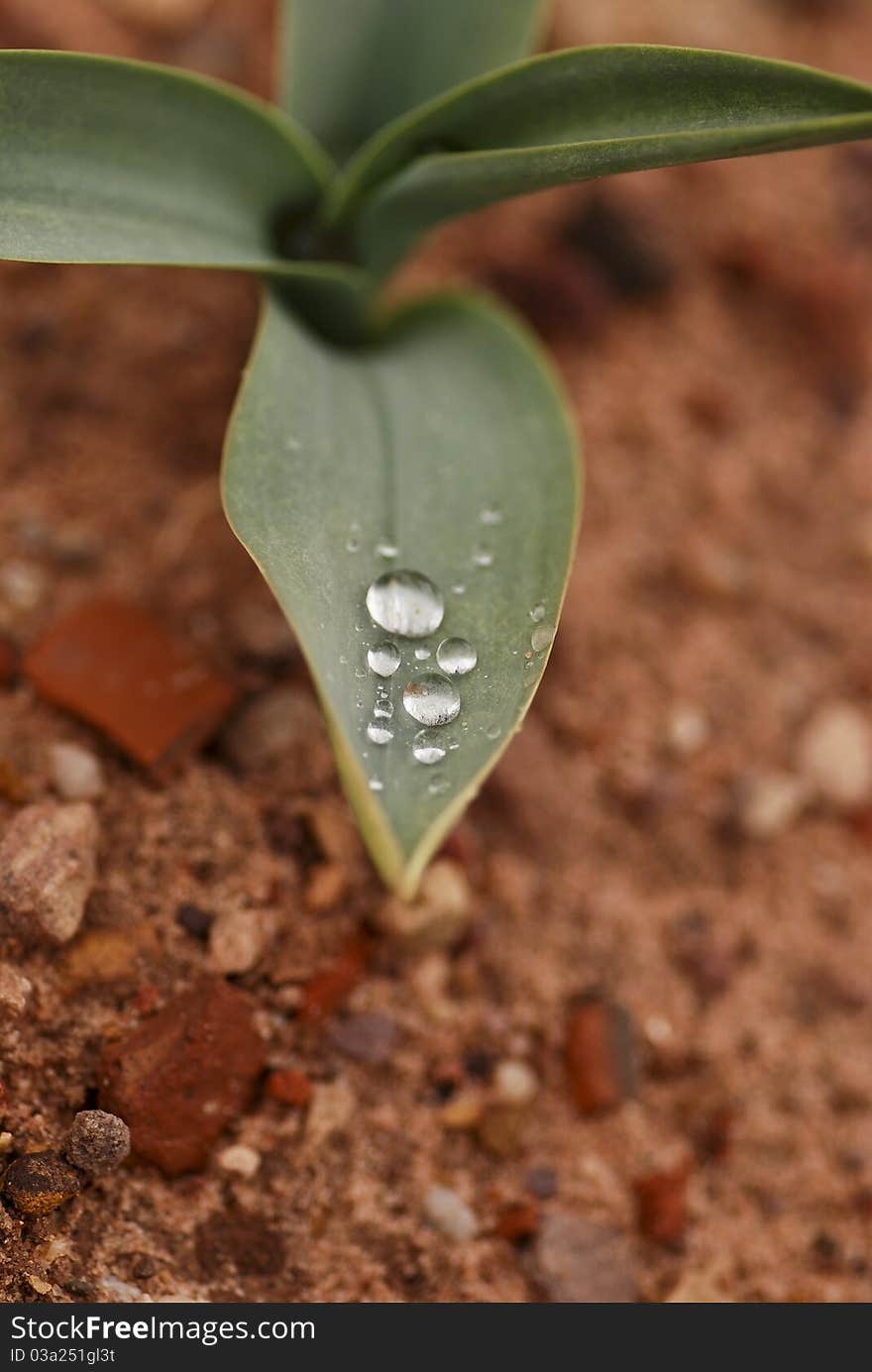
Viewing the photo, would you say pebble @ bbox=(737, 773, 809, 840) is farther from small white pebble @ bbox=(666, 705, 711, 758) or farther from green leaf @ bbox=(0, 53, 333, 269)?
green leaf @ bbox=(0, 53, 333, 269)

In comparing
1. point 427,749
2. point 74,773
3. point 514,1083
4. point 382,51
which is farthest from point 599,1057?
point 382,51

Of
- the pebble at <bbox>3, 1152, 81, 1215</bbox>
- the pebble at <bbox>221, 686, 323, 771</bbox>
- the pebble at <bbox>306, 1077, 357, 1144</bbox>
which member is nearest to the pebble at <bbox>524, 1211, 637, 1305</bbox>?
the pebble at <bbox>306, 1077, 357, 1144</bbox>

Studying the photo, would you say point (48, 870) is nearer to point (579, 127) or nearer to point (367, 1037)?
point (367, 1037)

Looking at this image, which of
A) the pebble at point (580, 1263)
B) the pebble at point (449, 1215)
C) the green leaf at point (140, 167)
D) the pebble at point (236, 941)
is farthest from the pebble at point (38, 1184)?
the green leaf at point (140, 167)

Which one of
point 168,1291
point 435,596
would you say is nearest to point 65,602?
point 435,596

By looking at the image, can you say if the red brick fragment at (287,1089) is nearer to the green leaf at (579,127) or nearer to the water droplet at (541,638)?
the water droplet at (541,638)

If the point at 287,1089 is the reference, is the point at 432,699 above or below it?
above
